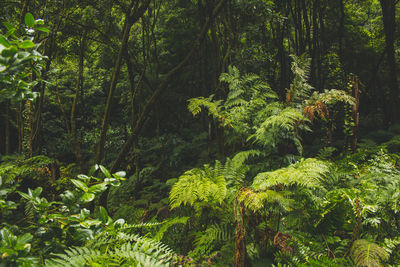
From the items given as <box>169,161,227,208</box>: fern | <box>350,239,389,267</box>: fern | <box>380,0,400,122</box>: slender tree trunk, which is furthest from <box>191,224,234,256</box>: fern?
<box>380,0,400,122</box>: slender tree trunk

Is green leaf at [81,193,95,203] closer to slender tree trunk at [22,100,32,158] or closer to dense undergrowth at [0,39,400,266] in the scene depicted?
dense undergrowth at [0,39,400,266]

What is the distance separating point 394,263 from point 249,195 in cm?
125

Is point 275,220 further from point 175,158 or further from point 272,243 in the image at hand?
point 175,158

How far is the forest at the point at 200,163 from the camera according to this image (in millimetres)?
1079

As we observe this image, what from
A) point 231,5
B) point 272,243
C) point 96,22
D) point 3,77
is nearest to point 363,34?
point 231,5

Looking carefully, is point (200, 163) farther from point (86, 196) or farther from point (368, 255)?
point (86, 196)

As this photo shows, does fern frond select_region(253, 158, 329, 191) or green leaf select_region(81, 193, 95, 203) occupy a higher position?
green leaf select_region(81, 193, 95, 203)

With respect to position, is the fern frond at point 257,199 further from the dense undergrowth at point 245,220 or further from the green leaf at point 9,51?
the green leaf at point 9,51

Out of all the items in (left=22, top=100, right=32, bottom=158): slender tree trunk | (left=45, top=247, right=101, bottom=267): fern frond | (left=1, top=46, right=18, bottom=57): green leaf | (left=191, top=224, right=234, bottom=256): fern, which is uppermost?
(left=1, top=46, right=18, bottom=57): green leaf

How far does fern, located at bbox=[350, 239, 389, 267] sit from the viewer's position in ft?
5.17

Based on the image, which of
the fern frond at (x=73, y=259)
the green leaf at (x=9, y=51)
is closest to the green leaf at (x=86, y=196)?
the fern frond at (x=73, y=259)

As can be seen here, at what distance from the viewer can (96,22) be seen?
544 centimetres

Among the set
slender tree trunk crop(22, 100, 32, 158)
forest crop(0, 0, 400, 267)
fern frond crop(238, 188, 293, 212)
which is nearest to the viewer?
forest crop(0, 0, 400, 267)

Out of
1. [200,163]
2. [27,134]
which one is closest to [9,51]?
[27,134]
